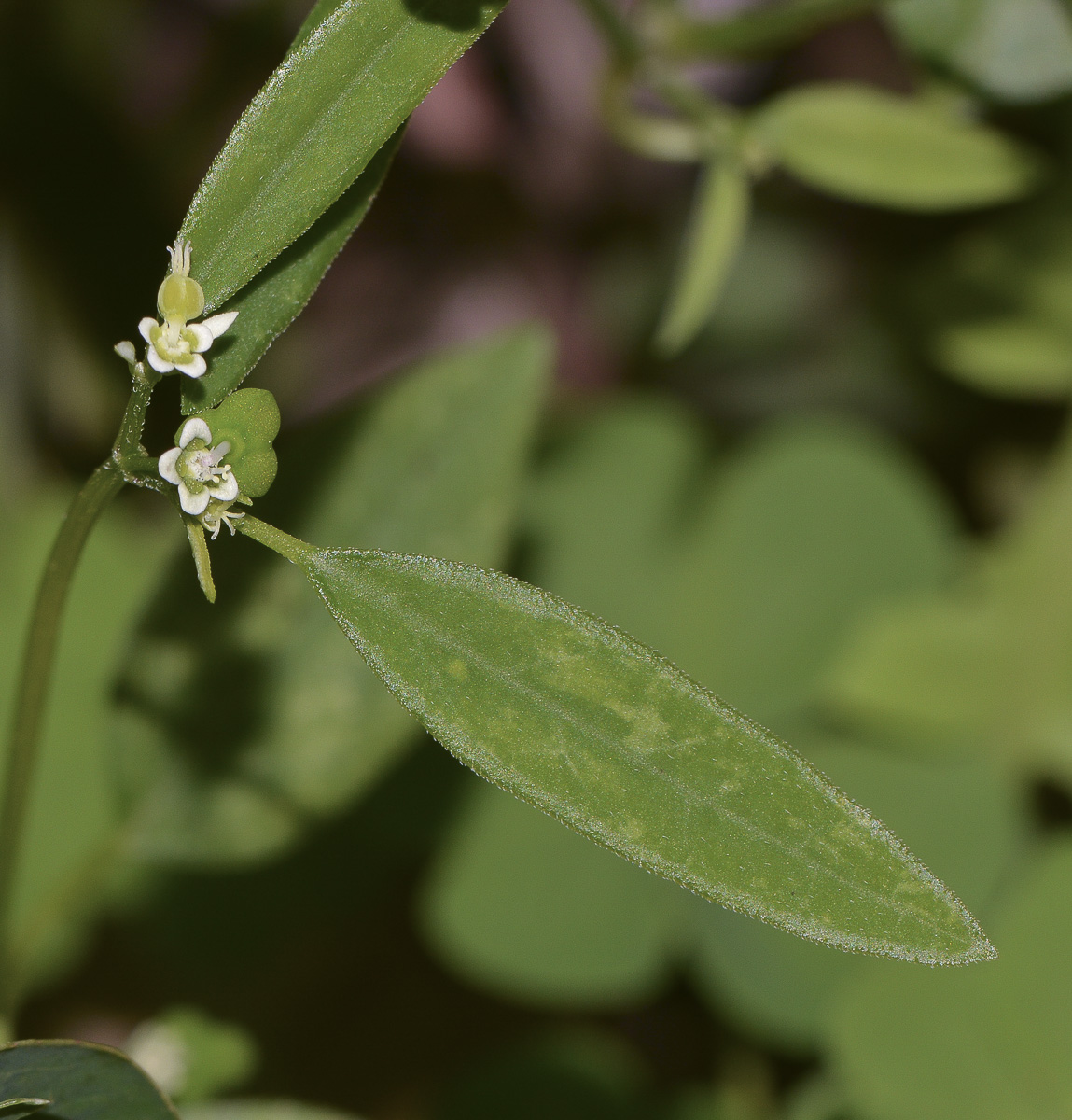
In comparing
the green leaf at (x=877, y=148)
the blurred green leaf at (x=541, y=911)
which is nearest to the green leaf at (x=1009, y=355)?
the green leaf at (x=877, y=148)

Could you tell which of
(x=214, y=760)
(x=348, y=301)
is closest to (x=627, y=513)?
(x=348, y=301)

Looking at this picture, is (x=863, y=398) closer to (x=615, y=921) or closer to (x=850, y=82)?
(x=850, y=82)

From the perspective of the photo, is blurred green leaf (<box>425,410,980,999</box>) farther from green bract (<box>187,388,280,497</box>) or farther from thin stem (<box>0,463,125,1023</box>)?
green bract (<box>187,388,280,497</box>)

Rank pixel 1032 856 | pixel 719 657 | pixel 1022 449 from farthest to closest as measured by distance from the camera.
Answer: pixel 1022 449, pixel 719 657, pixel 1032 856

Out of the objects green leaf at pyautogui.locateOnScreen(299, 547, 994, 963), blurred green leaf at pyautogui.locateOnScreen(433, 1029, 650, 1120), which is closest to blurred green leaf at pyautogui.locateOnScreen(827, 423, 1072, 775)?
blurred green leaf at pyautogui.locateOnScreen(433, 1029, 650, 1120)

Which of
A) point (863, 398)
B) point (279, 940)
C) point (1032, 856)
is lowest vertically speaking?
point (279, 940)

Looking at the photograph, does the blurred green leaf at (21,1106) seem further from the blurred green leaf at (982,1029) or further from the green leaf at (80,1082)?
the blurred green leaf at (982,1029)

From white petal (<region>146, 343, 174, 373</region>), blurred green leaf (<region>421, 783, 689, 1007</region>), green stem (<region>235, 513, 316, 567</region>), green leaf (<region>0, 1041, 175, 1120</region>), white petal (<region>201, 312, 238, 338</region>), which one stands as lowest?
blurred green leaf (<region>421, 783, 689, 1007</region>)
